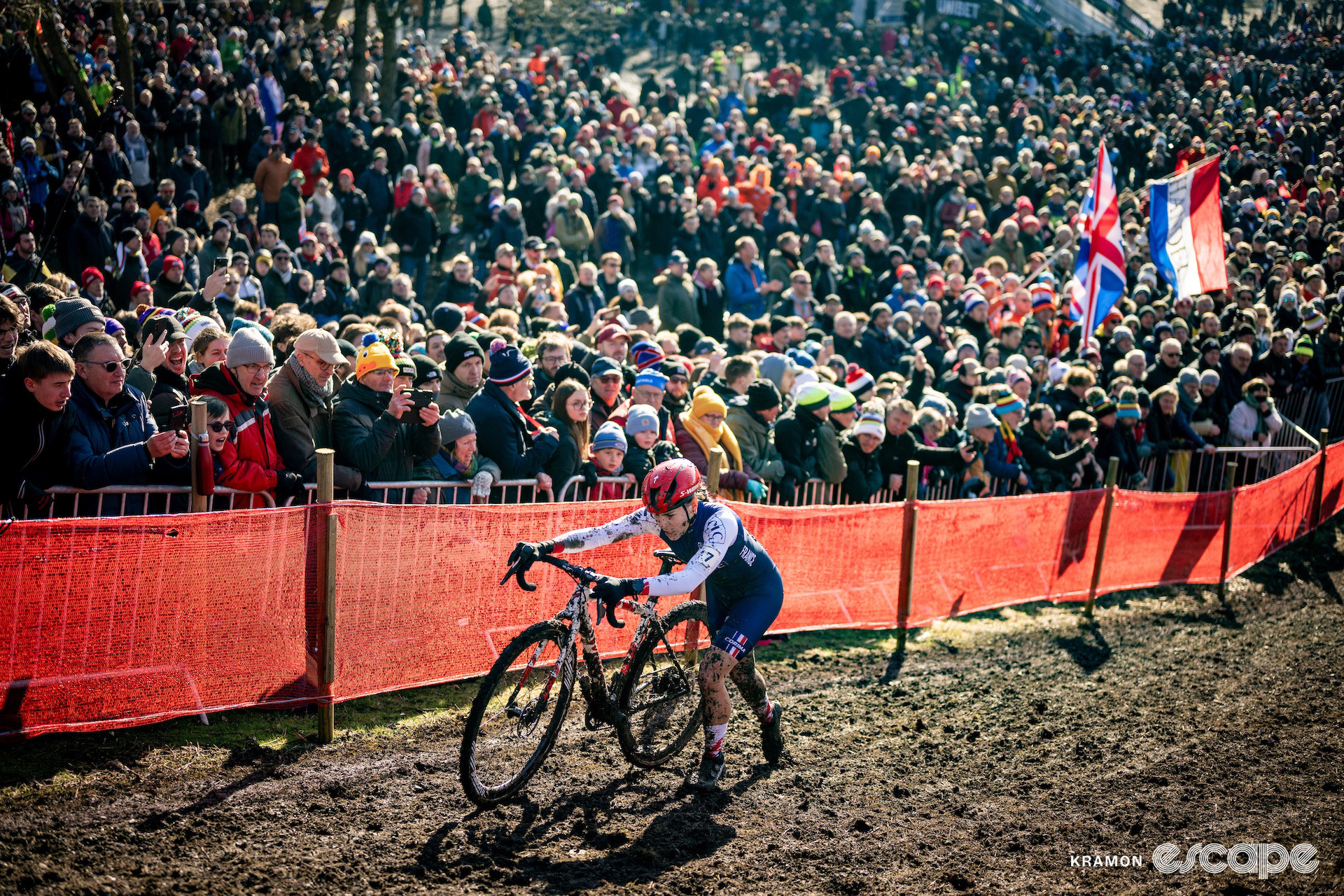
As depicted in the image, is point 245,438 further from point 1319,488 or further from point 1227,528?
point 1319,488

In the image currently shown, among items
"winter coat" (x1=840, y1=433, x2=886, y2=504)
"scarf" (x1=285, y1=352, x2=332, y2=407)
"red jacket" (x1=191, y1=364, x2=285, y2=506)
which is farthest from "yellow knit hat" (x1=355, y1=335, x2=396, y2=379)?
"winter coat" (x1=840, y1=433, x2=886, y2=504)

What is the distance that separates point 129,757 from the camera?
6.19m

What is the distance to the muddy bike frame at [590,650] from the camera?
6219mm

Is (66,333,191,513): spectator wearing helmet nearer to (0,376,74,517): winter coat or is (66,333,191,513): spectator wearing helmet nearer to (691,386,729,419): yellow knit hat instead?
(0,376,74,517): winter coat

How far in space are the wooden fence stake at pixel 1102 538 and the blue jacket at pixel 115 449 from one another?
336 inches

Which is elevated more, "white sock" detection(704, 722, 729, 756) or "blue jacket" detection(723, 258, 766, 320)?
"blue jacket" detection(723, 258, 766, 320)

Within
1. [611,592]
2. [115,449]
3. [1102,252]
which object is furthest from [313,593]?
[1102,252]

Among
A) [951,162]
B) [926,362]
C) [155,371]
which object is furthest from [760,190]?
[155,371]

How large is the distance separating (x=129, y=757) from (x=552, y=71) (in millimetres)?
22835

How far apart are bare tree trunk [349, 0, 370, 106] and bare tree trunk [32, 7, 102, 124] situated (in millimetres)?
6035

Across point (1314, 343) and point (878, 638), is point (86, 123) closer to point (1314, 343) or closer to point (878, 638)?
point (878, 638)

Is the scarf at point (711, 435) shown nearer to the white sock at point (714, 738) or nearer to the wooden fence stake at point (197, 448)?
the white sock at point (714, 738)

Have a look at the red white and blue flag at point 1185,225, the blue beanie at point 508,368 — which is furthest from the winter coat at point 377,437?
the red white and blue flag at point 1185,225

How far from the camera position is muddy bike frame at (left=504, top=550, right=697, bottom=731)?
6219mm
